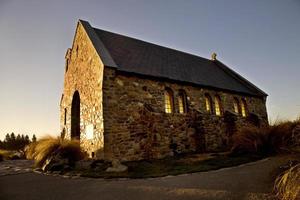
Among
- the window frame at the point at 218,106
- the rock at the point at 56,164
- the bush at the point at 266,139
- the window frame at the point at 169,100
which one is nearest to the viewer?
the rock at the point at 56,164

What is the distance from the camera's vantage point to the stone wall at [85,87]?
9.55m

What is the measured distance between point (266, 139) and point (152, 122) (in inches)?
208

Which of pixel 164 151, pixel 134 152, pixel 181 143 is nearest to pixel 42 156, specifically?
pixel 134 152

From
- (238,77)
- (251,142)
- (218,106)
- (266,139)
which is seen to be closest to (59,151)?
(251,142)

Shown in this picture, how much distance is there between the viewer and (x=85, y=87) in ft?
37.8

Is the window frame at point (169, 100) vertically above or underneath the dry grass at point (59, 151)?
above

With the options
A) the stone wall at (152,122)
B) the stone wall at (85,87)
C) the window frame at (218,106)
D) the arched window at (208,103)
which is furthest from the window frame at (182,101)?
the stone wall at (85,87)

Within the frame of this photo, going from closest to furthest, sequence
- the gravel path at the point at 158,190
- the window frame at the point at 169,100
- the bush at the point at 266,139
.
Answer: the gravel path at the point at 158,190 → the bush at the point at 266,139 → the window frame at the point at 169,100

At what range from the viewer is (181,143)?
11.2 m

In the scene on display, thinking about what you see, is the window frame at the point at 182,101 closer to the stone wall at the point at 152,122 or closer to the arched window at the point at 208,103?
the stone wall at the point at 152,122

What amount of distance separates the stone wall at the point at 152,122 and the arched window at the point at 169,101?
0.81 ft

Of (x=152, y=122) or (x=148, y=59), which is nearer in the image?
(x=152, y=122)

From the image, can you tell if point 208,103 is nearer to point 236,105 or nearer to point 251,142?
point 236,105

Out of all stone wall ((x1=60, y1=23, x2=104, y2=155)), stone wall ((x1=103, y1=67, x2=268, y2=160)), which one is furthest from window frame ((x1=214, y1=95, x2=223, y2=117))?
stone wall ((x1=60, y1=23, x2=104, y2=155))
